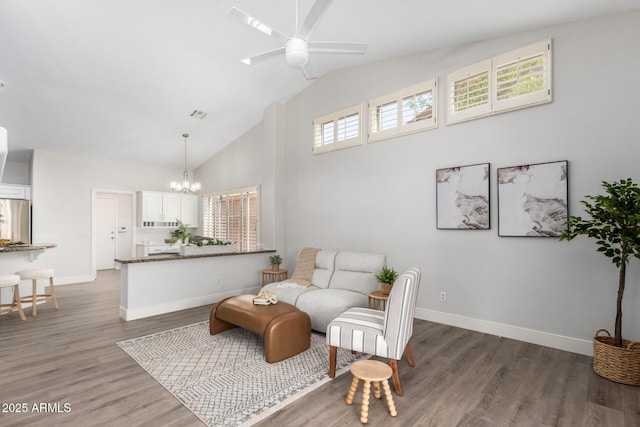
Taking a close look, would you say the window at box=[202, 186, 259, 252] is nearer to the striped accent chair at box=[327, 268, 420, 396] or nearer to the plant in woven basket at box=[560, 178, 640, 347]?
the striped accent chair at box=[327, 268, 420, 396]

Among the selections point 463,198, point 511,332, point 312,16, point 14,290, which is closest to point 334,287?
point 463,198

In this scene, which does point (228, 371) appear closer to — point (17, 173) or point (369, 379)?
point (369, 379)

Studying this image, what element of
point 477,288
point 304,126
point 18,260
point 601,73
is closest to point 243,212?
point 304,126

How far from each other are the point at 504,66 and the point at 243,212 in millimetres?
5372

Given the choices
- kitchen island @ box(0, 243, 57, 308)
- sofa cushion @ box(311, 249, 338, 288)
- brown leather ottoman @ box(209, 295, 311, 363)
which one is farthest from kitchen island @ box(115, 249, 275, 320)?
kitchen island @ box(0, 243, 57, 308)

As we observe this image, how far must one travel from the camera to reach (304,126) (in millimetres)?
6125

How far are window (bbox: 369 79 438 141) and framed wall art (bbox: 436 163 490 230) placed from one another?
0.76 metres

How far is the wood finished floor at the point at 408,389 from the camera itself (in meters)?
2.25

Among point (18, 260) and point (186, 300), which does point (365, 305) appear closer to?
point (186, 300)

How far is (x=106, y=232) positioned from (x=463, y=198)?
872cm

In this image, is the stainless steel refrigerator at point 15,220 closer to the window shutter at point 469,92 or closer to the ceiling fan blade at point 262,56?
the ceiling fan blade at point 262,56

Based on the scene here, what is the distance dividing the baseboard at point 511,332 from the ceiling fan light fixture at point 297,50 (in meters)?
3.50

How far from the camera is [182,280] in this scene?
4.94 meters

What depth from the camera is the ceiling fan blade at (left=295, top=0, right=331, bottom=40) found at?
2.42 m
